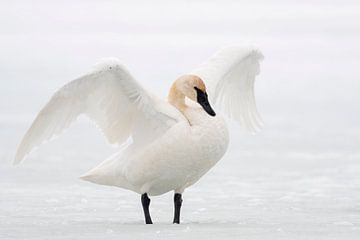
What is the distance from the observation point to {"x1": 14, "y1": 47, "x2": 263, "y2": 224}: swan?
9.18 m

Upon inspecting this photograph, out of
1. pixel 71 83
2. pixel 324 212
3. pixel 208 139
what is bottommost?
pixel 324 212

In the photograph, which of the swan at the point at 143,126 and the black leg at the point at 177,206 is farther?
the black leg at the point at 177,206

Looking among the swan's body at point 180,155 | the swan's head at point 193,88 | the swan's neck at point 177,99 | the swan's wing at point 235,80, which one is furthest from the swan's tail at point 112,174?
the swan's wing at point 235,80

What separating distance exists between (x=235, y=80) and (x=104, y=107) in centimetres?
233

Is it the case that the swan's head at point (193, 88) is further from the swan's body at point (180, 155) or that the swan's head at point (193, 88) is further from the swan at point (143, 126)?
the swan's body at point (180, 155)

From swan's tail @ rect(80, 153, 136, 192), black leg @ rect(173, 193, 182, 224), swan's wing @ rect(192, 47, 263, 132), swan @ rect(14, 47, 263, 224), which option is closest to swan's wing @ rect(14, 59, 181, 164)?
swan @ rect(14, 47, 263, 224)

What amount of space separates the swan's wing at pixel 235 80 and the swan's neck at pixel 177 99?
0.85 m

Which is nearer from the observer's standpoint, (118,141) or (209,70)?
(118,141)

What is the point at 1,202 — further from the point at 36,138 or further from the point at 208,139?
the point at 208,139

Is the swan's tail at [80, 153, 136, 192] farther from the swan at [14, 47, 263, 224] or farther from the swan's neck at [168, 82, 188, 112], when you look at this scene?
the swan's neck at [168, 82, 188, 112]

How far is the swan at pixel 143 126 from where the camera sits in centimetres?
918

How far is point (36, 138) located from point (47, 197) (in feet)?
8.98

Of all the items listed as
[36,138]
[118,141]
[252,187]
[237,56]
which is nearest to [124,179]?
[118,141]

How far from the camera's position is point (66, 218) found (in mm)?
9977
